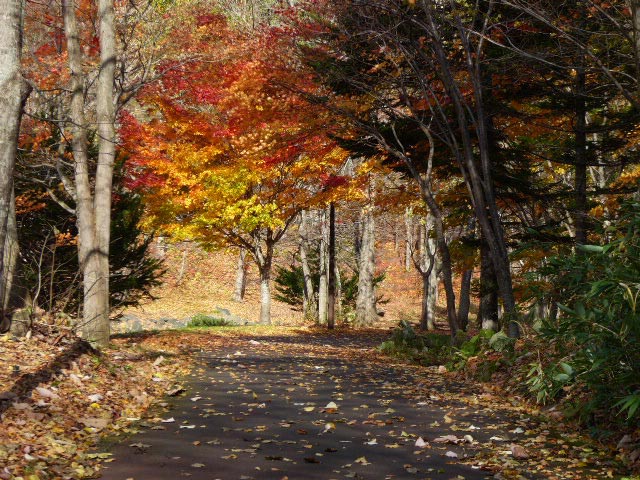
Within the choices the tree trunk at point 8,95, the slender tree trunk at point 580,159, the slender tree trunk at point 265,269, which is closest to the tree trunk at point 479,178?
the slender tree trunk at point 580,159

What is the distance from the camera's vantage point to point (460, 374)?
1204 cm

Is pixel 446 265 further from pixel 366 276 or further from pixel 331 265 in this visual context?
pixel 366 276

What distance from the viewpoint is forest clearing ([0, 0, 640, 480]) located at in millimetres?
5785

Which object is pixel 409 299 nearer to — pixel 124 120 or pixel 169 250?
pixel 169 250

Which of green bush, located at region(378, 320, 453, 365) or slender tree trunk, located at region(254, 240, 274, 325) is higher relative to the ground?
slender tree trunk, located at region(254, 240, 274, 325)

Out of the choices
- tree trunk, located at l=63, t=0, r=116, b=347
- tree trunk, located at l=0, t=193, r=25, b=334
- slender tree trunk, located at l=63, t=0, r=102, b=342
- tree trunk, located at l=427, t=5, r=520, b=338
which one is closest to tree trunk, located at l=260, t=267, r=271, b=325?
tree trunk, located at l=427, t=5, r=520, b=338

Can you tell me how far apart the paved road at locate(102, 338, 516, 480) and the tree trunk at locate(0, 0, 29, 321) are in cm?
232

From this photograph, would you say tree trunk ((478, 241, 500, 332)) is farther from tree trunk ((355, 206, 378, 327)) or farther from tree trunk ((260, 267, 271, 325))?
tree trunk ((260, 267, 271, 325))

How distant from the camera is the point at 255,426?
6.98m

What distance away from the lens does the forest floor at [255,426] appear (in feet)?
17.3

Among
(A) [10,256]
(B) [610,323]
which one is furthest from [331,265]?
(B) [610,323]

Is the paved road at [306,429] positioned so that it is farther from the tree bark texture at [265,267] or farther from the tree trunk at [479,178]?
the tree bark texture at [265,267]

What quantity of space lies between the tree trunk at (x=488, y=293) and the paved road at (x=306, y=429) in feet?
13.2

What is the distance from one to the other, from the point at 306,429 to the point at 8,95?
4.34m
